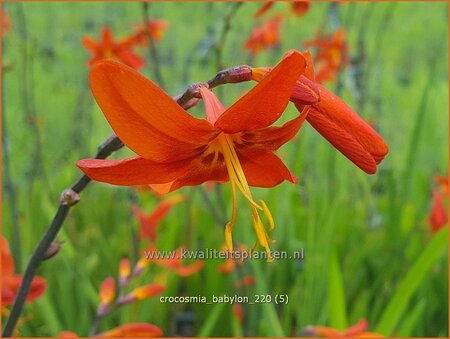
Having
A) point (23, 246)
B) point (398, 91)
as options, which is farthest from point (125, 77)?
point (398, 91)

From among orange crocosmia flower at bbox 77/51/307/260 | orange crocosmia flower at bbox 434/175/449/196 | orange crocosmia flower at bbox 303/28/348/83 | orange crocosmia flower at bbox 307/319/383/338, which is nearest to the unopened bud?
orange crocosmia flower at bbox 77/51/307/260

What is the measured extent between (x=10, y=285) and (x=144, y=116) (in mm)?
356

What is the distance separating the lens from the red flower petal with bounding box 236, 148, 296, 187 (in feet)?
1.87

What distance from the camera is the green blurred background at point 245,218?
1.19 meters

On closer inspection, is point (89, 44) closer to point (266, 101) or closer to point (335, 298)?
point (335, 298)

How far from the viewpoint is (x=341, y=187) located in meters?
1.97

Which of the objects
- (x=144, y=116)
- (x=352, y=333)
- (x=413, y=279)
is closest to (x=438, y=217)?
(x=413, y=279)

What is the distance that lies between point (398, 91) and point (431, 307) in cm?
177

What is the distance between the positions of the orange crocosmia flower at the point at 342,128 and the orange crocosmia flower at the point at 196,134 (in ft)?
0.05

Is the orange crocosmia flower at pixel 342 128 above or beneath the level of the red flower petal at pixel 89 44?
beneath

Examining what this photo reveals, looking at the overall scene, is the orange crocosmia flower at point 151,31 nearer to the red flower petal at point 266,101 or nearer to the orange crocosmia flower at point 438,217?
the orange crocosmia flower at point 438,217

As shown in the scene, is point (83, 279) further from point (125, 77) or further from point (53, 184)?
point (125, 77)

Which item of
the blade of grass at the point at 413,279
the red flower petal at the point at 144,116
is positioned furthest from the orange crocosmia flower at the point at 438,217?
the red flower petal at the point at 144,116

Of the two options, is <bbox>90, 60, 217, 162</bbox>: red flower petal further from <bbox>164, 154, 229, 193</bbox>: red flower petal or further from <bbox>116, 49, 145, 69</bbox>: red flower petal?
<bbox>116, 49, 145, 69</bbox>: red flower petal
